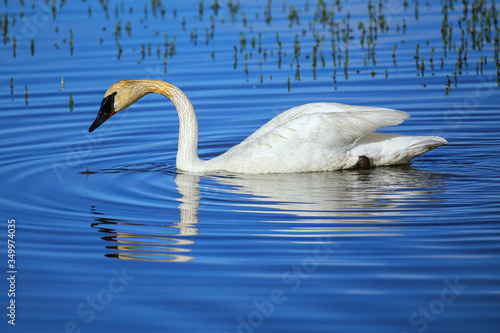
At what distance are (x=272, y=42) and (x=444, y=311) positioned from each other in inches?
572

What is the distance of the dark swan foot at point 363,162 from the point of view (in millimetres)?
10523

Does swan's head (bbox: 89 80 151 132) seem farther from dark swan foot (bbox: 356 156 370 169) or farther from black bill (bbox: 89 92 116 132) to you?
dark swan foot (bbox: 356 156 370 169)

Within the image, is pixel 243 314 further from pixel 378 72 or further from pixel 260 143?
pixel 378 72

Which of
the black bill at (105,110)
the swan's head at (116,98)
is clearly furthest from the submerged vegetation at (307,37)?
the black bill at (105,110)

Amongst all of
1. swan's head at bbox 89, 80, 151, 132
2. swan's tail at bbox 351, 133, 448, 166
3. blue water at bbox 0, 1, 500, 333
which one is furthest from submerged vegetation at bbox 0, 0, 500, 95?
swan's head at bbox 89, 80, 151, 132

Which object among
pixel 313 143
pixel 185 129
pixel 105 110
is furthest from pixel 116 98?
pixel 313 143

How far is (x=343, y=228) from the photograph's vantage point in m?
7.74

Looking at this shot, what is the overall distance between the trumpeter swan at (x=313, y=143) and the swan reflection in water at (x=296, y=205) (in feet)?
0.49

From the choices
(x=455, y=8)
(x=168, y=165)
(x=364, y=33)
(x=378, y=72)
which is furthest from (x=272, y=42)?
(x=168, y=165)

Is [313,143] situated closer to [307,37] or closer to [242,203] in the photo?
[242,203]

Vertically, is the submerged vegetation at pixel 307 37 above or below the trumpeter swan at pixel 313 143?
above

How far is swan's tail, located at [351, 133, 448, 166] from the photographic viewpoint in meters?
10.4

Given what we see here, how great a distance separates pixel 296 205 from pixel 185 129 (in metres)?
2.83

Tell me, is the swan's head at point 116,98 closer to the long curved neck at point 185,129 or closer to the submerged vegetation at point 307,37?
the long curved neck at point 185,129
